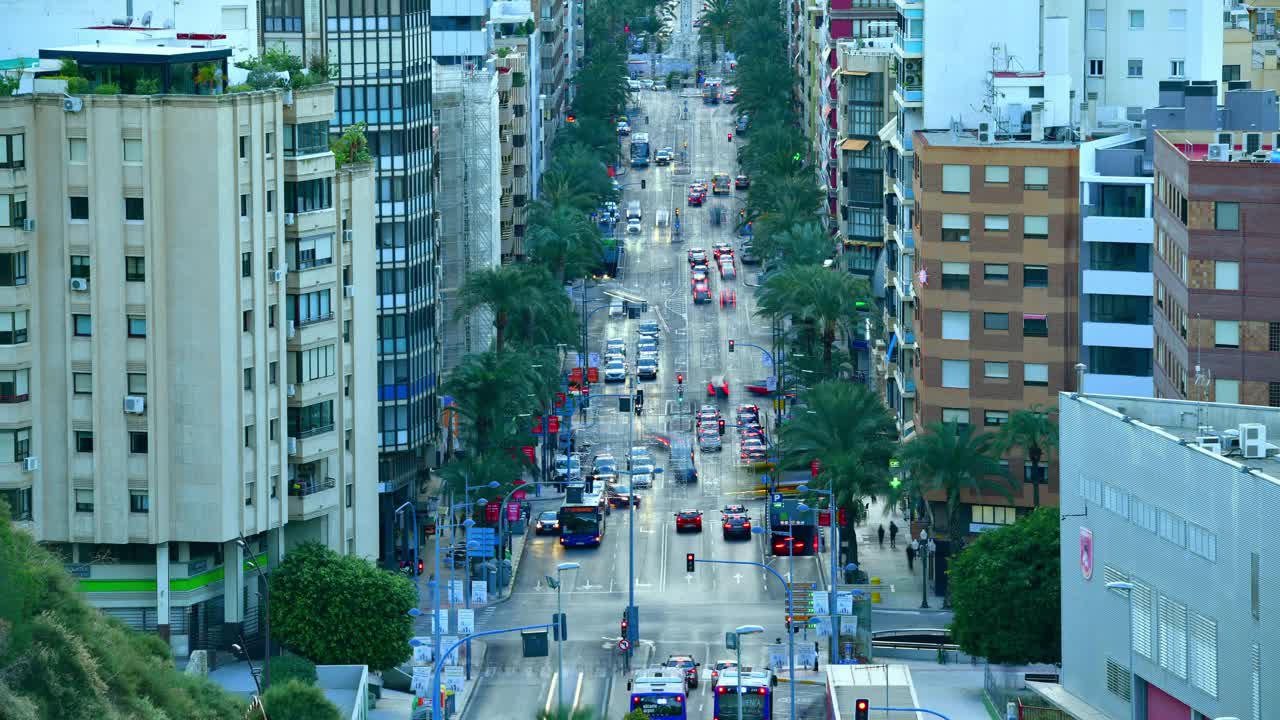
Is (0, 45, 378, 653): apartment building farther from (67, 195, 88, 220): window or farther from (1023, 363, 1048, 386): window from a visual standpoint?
(1023, 363, 1048, 386): window

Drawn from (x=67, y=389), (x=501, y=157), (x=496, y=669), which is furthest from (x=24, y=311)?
(x=501, y=157)

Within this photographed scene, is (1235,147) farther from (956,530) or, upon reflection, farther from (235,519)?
(235,519)

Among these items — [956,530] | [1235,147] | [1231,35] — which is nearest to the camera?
[1235,147]

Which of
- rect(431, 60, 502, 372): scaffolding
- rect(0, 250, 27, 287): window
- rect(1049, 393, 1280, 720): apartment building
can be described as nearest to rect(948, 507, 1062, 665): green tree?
rect(1049, 393, 1280, 720): apartment building

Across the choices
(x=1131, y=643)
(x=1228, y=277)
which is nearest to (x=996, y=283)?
(x=1228, y=277)

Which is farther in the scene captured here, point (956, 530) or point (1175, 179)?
point (956, 530)

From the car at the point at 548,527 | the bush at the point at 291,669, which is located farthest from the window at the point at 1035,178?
the bush at the point at 291,669

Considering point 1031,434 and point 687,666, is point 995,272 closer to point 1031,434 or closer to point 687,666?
point 1031,434
